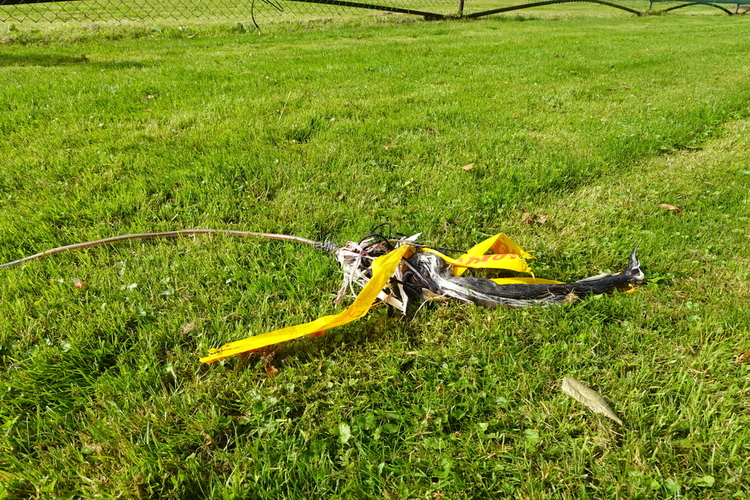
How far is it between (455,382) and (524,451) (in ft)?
1.27

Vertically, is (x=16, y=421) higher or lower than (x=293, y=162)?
lower

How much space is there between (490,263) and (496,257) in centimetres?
8

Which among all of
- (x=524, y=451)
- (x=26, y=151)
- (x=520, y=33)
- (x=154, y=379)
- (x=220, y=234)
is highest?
(x=520, y=33)

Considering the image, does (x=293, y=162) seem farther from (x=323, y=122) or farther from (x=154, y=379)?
(x=154, y=379)

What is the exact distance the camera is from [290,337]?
193 cm

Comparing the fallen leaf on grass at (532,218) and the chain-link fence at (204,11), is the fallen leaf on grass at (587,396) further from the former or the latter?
the chain-link fence at (204,11)

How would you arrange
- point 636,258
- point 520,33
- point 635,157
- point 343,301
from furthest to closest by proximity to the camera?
point 520,33 → point 635,157 → point 636,258 → point 343,301

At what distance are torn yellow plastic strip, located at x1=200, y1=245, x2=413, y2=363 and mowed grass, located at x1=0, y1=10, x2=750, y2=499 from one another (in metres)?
0.09

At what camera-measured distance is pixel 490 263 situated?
2.31 meters

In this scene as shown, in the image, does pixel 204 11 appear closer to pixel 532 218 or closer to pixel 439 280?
pixel 532 218

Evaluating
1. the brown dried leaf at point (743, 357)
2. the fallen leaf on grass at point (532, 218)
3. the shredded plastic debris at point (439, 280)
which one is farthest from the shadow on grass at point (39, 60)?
the brown dried leaf at point (743, 357)

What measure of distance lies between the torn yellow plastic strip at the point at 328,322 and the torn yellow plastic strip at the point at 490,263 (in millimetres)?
368

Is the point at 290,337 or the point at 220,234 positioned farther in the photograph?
the point at 220,234

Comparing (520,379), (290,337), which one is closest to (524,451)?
(520,379)
